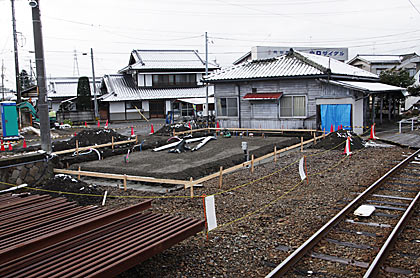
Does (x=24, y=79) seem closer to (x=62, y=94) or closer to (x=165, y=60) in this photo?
(x=62, y=94)

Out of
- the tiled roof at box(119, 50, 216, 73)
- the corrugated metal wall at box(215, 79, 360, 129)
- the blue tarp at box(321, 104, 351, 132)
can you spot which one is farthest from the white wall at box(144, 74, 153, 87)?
the blue tarp at box(321, 104, 351, 132)

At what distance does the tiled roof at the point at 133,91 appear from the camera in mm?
41088

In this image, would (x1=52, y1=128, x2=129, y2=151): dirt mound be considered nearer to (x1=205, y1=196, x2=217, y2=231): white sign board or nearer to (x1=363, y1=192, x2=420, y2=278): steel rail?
(x1=205, y1=196, x2=217, y2=231): white sign board

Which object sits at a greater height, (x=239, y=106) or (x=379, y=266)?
(x=239, y=106)

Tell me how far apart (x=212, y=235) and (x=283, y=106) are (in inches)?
687

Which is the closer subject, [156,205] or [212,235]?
[212,235]

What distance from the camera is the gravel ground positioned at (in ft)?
18.5

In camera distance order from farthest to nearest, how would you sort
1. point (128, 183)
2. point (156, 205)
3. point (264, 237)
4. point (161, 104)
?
1. point (161, 104)
2. point (128, 183)
3. point (156, 205)
4. point (264, 237)

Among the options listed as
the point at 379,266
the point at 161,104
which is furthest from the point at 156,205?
the point at 161,104

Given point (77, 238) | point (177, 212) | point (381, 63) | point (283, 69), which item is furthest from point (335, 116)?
point (381, 63)

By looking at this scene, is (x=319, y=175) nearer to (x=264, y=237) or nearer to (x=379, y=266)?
(x=264, y=237)

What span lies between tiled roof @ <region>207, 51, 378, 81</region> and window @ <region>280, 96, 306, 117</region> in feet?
5.13

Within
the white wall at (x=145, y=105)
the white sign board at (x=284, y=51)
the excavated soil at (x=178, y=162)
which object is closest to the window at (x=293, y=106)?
the excavated soil at (x=178, y=162)

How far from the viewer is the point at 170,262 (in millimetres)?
5762
